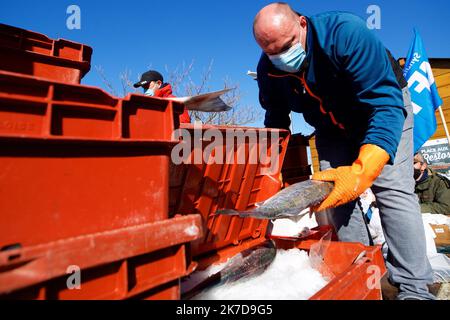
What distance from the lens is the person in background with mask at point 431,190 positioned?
5078 mm

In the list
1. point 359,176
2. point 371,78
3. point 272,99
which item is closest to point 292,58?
point 371,78

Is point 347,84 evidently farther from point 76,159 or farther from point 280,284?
point 76,159

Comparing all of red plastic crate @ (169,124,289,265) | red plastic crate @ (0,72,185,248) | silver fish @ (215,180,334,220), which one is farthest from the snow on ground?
red plastic crate @ (0,72,185,248)

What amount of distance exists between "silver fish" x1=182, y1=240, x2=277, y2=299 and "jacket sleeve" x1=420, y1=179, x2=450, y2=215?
4272 millimetres

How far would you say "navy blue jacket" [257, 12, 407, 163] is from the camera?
196cm

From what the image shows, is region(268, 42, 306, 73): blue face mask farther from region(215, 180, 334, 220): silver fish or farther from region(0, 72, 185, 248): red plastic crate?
region(0, 72, 185, 248): red plastic crate

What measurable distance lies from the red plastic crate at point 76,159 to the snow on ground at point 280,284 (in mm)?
927

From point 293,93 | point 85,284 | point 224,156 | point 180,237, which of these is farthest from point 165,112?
point 293,93

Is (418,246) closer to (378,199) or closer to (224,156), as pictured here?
(378,199)

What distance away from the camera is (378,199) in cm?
230

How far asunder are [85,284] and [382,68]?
7.20ft

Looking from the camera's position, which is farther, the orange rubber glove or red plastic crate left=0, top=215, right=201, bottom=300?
the orange rubber glove

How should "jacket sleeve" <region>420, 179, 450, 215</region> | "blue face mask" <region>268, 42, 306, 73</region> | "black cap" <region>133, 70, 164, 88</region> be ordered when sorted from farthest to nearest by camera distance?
1. "black cap" <region>133, 70, 164, 88</region>
2. "jacket sleeve" <region>420, 179, 450, 215</region>
3. "blue face mask" <region>268, 42, 306, 73</region>

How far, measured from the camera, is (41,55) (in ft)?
5.99
